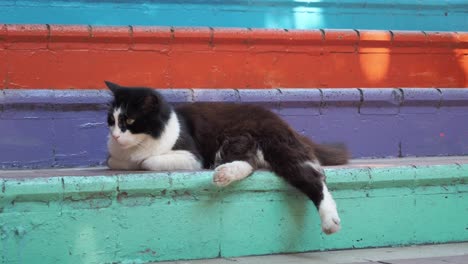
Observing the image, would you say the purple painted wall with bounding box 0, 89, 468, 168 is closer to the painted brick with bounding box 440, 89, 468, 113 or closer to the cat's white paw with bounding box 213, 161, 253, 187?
the painted brick with bounding box 440, 89, 468, 113

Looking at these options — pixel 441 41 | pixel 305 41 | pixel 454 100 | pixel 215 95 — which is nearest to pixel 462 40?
pixel 441 41

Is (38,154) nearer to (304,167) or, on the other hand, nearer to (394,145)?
(304,167)

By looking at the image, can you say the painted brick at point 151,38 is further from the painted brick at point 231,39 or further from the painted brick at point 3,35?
the painted brick at point 3,35

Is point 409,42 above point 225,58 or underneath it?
above

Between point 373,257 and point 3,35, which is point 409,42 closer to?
point 373,257

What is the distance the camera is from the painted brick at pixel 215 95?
173 inches

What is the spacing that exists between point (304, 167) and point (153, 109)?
2.52ft

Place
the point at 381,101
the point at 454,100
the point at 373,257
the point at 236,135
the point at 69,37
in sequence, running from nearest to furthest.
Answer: the point at 373,257
the point at 236,135
the point at 69,37
the point at 381,101
the point at 454,100

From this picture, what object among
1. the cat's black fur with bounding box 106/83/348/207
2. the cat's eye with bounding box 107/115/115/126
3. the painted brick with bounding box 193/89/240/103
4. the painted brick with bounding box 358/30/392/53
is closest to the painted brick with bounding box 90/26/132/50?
the painted brick with bounding box 193/89/240/103

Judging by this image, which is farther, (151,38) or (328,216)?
(151,38)

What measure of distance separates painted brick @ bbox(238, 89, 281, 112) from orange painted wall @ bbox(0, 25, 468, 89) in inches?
13.7

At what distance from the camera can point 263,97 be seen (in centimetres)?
453

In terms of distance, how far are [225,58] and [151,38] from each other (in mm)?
503

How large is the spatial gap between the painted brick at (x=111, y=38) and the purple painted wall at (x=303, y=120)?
0.38 m
